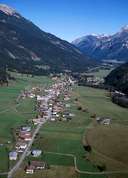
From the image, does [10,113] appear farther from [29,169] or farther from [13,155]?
[29,169]

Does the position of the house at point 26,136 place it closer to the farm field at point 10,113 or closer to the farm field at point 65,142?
the farm field at point 65,142

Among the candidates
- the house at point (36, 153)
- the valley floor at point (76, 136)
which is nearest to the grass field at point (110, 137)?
the valley floor at point (76, 136)

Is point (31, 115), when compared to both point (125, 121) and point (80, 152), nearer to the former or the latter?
point (125, 121)

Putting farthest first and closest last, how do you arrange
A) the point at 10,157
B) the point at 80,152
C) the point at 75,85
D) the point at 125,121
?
the point at 75,85
the point at 125,121
the point at 80,152
the point at 10,157

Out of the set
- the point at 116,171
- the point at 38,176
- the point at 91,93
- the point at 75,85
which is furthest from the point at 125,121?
the point at 75,85

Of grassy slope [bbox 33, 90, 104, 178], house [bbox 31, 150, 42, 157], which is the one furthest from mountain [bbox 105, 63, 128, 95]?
house [bbox 31, 150, 42, 157]

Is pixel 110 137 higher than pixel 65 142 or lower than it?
higher

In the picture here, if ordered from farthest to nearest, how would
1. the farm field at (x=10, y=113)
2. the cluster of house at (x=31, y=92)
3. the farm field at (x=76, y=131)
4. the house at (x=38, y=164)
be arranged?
1. the cluster of house at (x=31, y=92)
2. the farm field at (x=10, y=113)
3. the farm field at (x=76, y=131)
4. the house at (x=38, y=164)

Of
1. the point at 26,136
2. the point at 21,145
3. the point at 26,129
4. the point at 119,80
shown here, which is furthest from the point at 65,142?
the point at 119,80
